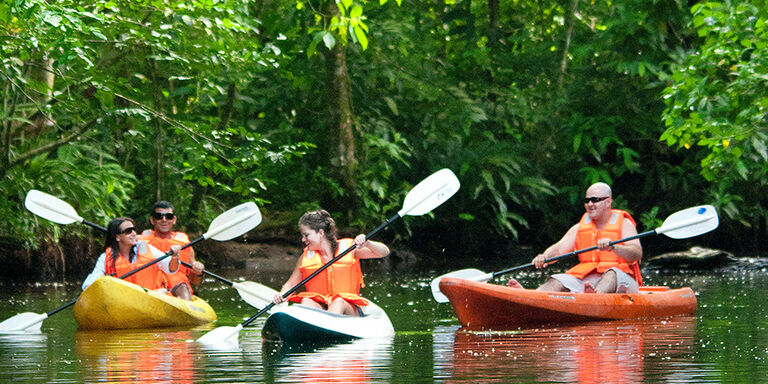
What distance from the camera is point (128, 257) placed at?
8664 millimetres

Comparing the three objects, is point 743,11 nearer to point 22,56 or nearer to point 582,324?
point 582,324

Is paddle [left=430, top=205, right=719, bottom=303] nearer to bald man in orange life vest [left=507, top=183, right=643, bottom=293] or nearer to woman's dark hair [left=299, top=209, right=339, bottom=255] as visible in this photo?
bald man in orange life vest [left=507, top=183, right=643, bottom=293]

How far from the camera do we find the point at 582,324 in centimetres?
800

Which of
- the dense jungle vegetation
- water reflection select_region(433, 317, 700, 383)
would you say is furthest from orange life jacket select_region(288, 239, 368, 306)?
the dense jungle vegetation

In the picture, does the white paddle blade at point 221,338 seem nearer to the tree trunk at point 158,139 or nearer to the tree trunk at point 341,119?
the tree trunk at point 158,139

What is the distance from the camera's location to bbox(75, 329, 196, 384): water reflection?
5.52 meters

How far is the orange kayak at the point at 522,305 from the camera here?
7.93 meters

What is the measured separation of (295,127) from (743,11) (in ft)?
24.1

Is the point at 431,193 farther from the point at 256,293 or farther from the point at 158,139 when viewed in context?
the point at 158,139

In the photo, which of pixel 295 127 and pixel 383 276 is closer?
pixel 383 276

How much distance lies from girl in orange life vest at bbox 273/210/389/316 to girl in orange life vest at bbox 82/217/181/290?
141cm

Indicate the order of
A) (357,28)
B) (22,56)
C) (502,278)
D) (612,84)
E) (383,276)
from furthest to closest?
(612,84)
(383,276)
(502,278)
(22,56)
(357,28)

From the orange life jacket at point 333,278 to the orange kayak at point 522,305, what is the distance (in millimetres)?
831

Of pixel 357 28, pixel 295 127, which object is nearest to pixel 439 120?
pixel 295 127
